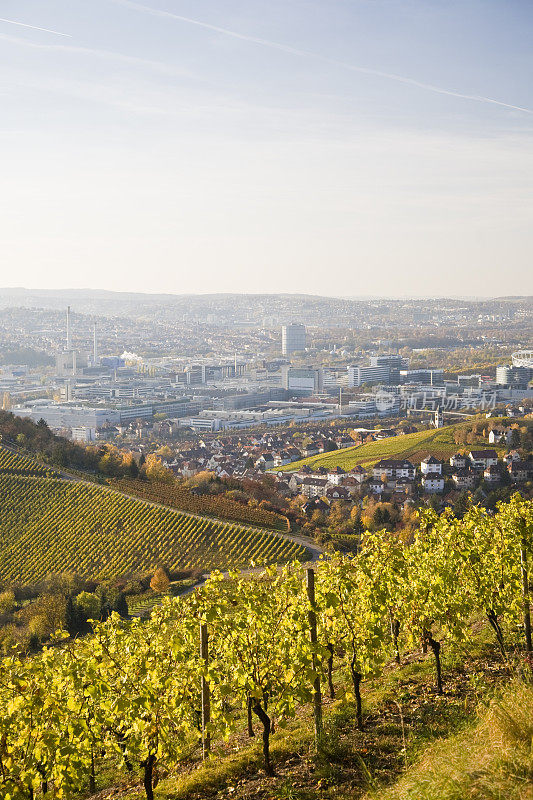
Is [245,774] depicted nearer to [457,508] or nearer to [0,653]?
[0,653]

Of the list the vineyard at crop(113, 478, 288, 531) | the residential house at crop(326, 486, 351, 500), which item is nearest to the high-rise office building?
the residential house at crop(326, 486, 351, 500)

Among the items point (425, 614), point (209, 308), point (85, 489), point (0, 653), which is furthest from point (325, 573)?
point (209, 308)

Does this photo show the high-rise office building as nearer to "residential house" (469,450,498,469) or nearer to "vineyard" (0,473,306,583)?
"residential house" (469,450,498,469)

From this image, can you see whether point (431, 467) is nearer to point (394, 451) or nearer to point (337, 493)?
point (337, 493)

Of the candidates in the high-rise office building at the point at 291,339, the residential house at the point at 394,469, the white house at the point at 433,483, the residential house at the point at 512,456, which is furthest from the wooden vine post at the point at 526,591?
the high-rise office building at the point at 291,339

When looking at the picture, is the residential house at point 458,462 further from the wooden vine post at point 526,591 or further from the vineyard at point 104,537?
the wooden vine post at point 526,591

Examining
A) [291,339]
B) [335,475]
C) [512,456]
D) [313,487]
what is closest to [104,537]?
[313,487]
